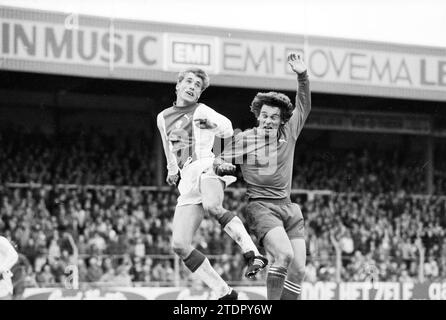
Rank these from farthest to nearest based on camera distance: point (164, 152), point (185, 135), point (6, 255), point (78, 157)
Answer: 1. point (78, 157)
2. point (164, 152)
3. point (6, 255)
4. point (185, 135)

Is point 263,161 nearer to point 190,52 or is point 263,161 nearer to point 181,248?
point 181,248

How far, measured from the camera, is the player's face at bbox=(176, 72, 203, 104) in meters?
8.45

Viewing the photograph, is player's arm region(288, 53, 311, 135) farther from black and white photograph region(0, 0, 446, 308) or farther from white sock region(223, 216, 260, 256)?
black and white photograph region(0, 0, 446, 308)

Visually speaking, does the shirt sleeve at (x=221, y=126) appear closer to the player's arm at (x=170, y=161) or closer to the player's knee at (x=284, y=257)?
the player's arm at (x=170, y=161)

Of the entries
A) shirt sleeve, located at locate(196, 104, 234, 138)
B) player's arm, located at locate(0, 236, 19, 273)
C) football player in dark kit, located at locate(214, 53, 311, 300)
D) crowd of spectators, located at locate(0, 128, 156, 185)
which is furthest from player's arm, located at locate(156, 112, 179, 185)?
crowd of spectators, located at locate(0, 128, 156, 185)

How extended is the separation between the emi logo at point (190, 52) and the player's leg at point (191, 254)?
11.2 meters

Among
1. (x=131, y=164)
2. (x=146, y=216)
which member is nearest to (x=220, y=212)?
(x=146, y=216)

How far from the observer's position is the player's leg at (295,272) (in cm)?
811

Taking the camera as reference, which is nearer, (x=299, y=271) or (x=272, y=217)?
(x=272, y=217)

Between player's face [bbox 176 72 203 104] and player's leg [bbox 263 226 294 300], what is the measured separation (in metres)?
1.52

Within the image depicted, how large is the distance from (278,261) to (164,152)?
30.2 feet

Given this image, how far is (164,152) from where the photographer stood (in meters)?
16.8

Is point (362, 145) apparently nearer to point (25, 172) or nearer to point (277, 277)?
point (25, 172)
